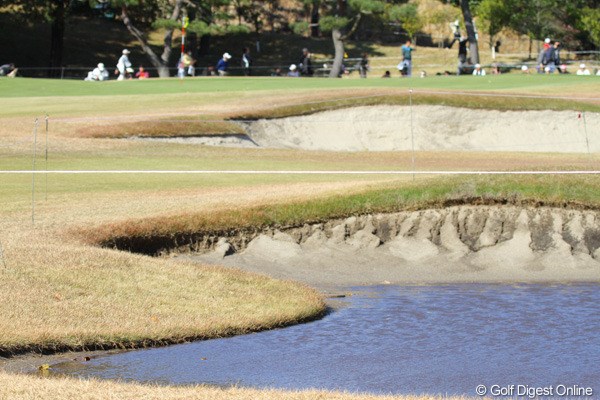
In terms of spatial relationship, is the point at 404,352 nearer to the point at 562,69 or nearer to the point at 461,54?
the point at 461,54

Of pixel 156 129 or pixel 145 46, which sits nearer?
pixel 156 129

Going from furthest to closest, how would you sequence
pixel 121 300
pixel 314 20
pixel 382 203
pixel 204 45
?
pixel 314 20
pixel 204 45
pixel 382 203
pixel 121 300

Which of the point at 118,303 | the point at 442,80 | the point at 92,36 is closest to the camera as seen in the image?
the point at 118,303

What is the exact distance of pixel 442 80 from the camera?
153 feet

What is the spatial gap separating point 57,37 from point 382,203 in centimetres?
5073

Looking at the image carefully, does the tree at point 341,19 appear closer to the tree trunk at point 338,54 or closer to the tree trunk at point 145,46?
the tree trunk at point 338,54

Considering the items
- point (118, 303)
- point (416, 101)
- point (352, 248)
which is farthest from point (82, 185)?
point (416, 101)

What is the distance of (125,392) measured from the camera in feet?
30.0

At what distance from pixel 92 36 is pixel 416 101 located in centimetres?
4829

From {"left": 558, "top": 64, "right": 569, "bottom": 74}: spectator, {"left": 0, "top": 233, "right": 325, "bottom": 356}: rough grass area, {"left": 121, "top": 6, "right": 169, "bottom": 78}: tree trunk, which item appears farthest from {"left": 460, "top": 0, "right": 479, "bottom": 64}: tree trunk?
{"left": 0, "top": 233, "right": 325, "bottom": 356}: rough grass area

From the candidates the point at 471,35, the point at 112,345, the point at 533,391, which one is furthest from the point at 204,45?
the point at 533,391

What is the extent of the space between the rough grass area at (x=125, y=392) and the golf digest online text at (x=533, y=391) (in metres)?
0.88

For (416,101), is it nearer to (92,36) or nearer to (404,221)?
(404,221)

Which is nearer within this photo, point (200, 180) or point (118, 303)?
point (118, 303)
